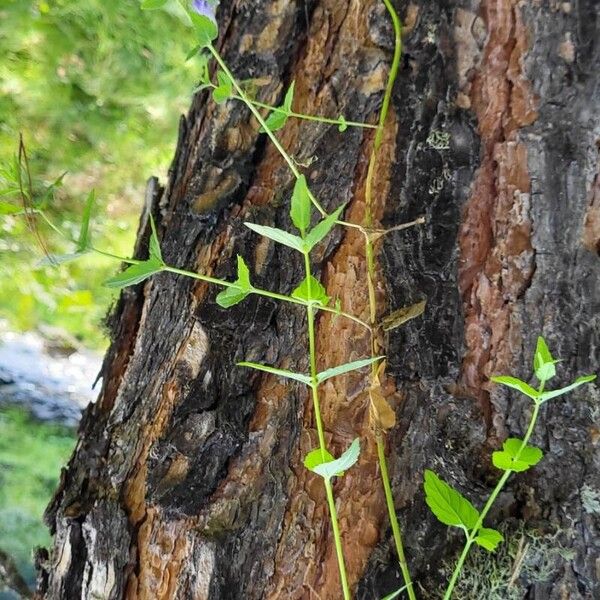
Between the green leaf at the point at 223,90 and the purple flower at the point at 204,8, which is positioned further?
the purple flower at the point at 204,8

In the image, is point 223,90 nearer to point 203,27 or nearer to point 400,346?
point 203,27

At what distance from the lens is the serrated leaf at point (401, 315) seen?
0.63 meters

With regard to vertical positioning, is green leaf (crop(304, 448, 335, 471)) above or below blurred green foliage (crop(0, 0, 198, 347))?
below

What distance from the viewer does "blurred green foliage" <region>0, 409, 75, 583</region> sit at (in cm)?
185

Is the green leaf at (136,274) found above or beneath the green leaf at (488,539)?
above

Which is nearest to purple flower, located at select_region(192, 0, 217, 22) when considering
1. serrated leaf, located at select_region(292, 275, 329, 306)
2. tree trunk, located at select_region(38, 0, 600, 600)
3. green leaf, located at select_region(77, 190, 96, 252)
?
tree trunk, located at select_region(38, 0, 600, 600)

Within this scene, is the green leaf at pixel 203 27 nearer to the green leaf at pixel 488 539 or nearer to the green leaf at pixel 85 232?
the green leaf at pixel 85 232

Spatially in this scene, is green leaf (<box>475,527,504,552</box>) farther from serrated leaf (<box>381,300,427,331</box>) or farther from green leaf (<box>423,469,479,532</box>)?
serrated leaf (<box>381,300,427,331</box>)

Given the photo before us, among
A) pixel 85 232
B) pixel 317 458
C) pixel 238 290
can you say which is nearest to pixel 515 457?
pixel 317 458

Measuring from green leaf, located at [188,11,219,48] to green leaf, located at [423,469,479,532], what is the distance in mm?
458

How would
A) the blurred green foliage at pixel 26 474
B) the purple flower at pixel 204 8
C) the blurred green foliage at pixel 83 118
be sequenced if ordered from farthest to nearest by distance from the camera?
the blurred green foliage at pixel 26 474 < the blurred green foliage at pixel 83 118 < the purple flower at pixel 204 8

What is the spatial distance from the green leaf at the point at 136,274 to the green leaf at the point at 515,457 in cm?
35

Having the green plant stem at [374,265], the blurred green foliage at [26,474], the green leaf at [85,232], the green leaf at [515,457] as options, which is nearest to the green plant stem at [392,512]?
the green plant stem at [374,265]

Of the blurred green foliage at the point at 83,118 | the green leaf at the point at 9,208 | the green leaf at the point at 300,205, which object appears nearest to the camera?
the green leaf at the point at 300,205
